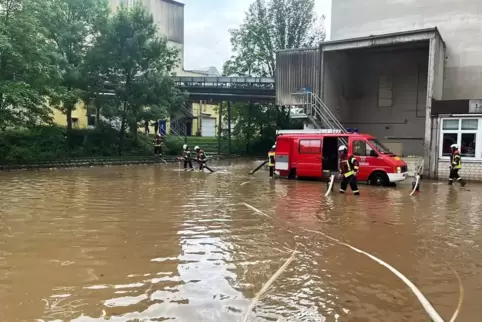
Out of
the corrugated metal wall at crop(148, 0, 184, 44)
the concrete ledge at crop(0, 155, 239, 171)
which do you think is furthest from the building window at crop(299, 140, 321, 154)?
the corrugated metal wall at crop(148, 0, 184, 44)

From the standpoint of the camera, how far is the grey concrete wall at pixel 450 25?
2167 cm

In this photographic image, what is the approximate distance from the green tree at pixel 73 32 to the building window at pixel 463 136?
61.8 ft

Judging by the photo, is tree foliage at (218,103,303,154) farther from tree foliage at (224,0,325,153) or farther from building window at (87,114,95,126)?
building window at (87,114,95,126)

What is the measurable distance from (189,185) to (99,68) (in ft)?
47.9

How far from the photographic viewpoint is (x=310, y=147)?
648 inches

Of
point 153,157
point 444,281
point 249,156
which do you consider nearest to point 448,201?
point 444,281

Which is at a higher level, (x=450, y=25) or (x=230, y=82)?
(x=450, y=25)

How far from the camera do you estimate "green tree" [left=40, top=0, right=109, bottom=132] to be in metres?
24.0

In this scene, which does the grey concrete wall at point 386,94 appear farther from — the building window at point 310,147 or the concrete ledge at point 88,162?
the concrete ledge at point 88,162

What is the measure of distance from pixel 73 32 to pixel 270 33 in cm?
2011

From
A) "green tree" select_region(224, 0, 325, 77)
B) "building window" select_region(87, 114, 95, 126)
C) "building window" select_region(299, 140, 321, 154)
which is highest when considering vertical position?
"green tree" select_region(224, 0, 325, 77)

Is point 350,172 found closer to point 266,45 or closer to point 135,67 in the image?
point 135,67

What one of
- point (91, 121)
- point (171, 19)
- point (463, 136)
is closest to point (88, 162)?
point (91, 121)

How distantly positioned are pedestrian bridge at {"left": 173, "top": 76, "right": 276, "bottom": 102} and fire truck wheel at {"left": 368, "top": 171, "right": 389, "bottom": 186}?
1871 centimetres
